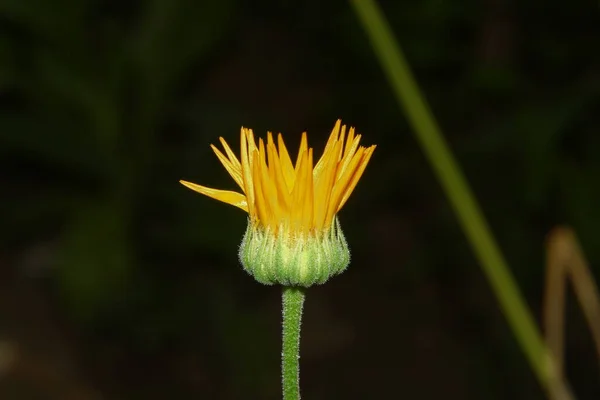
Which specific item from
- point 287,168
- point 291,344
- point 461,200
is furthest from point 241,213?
point 291,344

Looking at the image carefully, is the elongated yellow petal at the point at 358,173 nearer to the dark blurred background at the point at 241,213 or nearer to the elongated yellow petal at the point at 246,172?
the elongated yellow petal at the point at 246,172

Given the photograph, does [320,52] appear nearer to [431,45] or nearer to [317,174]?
[431,45]

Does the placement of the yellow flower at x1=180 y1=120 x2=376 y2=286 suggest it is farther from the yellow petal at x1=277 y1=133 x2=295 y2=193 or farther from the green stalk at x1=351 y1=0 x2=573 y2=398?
the green stalk at x1=351 y1=0 x2=573 y2=398

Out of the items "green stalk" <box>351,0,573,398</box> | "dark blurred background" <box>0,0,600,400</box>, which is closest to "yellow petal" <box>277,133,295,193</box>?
"green stalk" <box>351,0,573,398</box>

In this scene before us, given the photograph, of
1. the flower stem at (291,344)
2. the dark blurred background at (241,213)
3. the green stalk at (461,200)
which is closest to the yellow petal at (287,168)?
the flower stem at (291,344)

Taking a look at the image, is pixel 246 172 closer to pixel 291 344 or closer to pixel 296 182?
pixel 296 182

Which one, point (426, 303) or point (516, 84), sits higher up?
point (516, 84)

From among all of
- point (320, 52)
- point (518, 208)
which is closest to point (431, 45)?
point (518, 208)

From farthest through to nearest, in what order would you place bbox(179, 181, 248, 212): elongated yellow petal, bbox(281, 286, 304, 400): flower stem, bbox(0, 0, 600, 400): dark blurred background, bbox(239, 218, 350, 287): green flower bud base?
1. bbox(0, 0, 600, 400): dark blurred background
2. bbox(239, 218, 350, 287): green flower bud base
3. bbox(179, 181, 248, 212): elongated yellow petal
4. bbox(281, 286, 304, 400): flower stem
